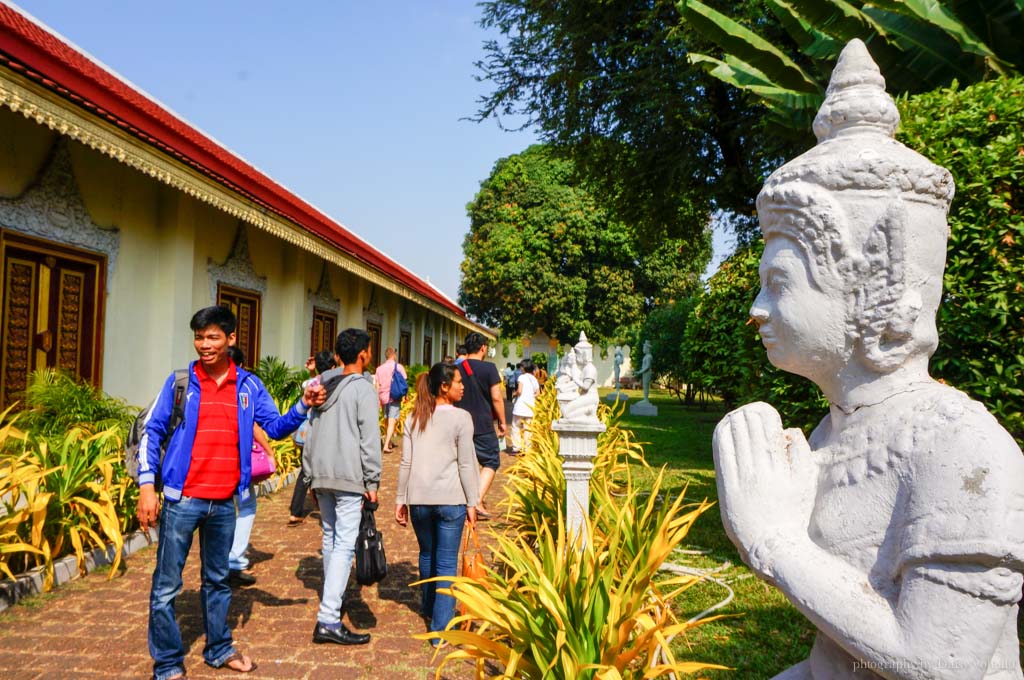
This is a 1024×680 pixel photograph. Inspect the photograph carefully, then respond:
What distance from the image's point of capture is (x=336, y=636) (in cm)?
396

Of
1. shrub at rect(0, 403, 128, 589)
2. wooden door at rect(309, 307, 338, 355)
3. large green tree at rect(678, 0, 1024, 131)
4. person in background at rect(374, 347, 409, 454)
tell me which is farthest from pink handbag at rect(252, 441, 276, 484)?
wooden door at rect(309, 307, 338, 355)

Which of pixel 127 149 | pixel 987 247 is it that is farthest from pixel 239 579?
pixel 987 247

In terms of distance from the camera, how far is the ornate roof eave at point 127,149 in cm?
425

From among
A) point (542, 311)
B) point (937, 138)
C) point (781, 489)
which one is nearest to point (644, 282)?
point (542, 311)

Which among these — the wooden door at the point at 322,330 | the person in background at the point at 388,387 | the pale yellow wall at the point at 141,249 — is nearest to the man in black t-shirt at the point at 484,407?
the pale yellow wall at the point at 141,249

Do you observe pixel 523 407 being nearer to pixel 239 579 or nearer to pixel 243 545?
pixel 243 545

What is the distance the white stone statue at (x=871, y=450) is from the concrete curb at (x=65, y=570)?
4984 millimetres

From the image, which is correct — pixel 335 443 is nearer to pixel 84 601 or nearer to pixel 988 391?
pixel 84 601

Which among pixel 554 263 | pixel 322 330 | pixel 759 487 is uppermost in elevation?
pixel 554 263

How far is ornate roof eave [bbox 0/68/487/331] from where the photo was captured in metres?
4.25

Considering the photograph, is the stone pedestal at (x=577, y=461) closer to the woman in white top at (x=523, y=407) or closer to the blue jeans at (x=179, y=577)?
the blue jeans at (x=179, y=577)

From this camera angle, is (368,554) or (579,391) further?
(579,391)

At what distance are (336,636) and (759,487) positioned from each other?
137 inches

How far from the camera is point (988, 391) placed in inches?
142
